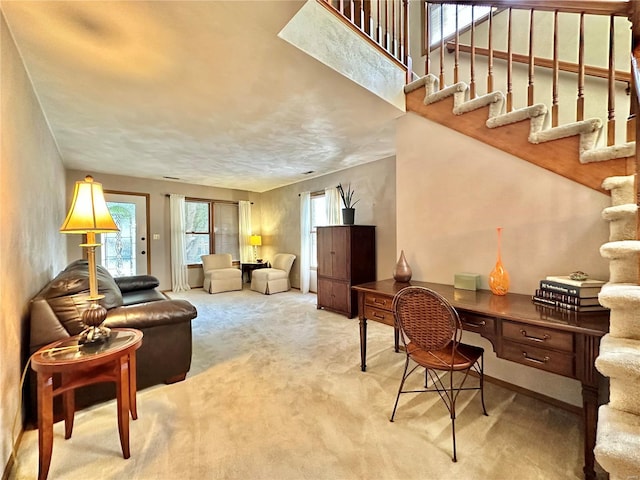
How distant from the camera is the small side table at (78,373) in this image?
135 cm

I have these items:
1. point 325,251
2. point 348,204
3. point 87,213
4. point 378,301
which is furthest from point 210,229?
point 378,301

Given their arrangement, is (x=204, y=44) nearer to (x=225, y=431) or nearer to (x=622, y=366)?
(x=225, y=431)

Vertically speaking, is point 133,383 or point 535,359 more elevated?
point 535,359

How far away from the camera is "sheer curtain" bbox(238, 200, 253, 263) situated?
716 centimetres

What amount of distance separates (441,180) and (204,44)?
211 cm

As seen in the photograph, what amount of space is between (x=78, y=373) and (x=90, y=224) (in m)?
0.83

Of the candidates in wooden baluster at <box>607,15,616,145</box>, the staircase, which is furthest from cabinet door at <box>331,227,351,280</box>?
wooden baluster at <box>607,15,616,145</box>

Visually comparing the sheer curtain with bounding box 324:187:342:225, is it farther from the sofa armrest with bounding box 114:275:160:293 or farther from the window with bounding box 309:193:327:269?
the sofa armrest with bounding box 114:275:160:293

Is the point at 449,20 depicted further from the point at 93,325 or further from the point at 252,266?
the point at 252,266

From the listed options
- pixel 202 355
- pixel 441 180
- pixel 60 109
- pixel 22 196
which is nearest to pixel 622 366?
pixel 441 180

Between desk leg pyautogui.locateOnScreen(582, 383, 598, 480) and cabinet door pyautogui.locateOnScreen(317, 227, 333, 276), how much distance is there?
329 centimetres

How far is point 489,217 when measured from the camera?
2305 millimetres

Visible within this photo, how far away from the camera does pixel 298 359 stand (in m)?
2.71

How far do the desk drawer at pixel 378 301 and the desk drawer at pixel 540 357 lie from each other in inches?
31.6
